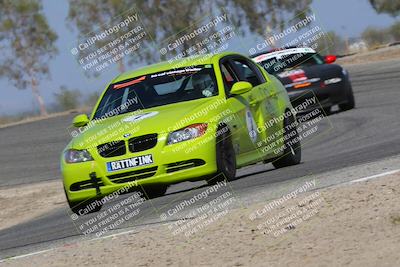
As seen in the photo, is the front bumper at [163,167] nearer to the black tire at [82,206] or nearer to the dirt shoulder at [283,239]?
the black tire at [82,206]

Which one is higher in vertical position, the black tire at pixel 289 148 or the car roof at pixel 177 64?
the car roof at pixel 177 64

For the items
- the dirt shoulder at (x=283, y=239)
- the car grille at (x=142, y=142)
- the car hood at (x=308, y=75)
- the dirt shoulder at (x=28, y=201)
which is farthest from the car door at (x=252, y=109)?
the car hood at (x=308, y=75)

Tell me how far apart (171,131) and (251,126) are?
1.37m

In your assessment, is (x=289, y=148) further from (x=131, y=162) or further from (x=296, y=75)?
(x=296, y=75)

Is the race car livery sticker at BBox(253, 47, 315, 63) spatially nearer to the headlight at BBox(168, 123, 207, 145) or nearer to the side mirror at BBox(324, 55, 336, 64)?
the side mirror at BBox(324, 55, 336, 64)

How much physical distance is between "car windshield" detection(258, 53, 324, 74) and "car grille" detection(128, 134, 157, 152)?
1054 cm

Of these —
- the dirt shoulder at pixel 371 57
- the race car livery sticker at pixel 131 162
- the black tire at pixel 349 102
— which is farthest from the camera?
the dirt shoulder at pixel 371 57

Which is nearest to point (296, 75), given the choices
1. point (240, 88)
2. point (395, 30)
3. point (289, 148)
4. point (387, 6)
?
point (289, 148)

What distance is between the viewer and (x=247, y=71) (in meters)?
12.3

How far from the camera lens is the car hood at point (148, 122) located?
33.5 ft

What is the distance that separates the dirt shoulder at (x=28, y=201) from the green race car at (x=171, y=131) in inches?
131

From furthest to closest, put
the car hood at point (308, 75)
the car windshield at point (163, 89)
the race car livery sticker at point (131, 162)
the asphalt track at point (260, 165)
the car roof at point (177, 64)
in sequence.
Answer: the car hood at point (308, 75), the car roof at point (177, 64), the car windshield at point (163, 89), the race car livery sticker at point (131, 162), the asphalt track at point (260, 165)

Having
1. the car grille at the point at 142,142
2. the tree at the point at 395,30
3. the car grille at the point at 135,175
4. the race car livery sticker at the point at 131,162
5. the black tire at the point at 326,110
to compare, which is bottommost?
the tree at the point at 395,30

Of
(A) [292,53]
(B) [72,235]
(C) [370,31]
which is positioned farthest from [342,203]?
(C) [370,31]
